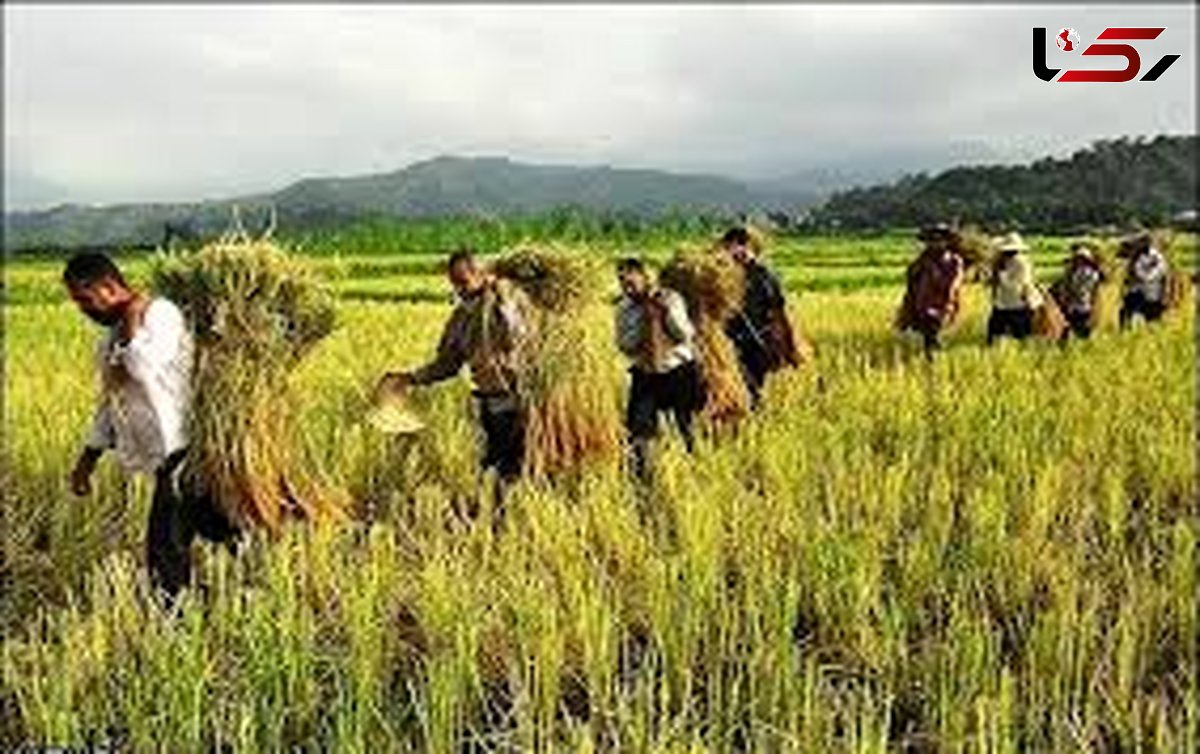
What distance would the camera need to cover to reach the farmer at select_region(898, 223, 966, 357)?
52.2ft

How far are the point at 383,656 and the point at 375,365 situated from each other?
28.6 ft

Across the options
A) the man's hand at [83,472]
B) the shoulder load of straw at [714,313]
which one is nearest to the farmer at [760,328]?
the shoulder load of straw at [714,313]

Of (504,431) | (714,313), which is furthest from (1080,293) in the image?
(504,431)

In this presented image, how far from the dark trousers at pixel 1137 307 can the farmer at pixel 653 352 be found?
9336mm

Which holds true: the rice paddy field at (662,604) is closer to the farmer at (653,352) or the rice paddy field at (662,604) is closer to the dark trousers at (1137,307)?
the farmer at (653,352)

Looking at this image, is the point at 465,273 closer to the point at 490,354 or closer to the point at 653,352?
the point at 490,354

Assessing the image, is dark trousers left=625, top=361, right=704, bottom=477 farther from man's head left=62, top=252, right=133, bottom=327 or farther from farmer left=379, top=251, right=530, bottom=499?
man's head left=62, top=252, right=133, bottom=327

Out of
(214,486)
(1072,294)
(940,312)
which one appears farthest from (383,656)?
(1072,294)

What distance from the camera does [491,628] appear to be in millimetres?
6059

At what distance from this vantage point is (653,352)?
10328 mm

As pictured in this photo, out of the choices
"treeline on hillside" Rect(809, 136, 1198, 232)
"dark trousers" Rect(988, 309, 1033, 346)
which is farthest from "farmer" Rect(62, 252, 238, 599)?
"treeline on hillside" Rect(809, 136, 1198, 232)

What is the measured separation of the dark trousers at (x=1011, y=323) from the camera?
16.5 meters

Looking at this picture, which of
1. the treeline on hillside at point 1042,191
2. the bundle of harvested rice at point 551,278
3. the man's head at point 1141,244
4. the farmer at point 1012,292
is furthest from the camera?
the treeline on hillside at point 1042,191

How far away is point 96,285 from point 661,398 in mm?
4032
